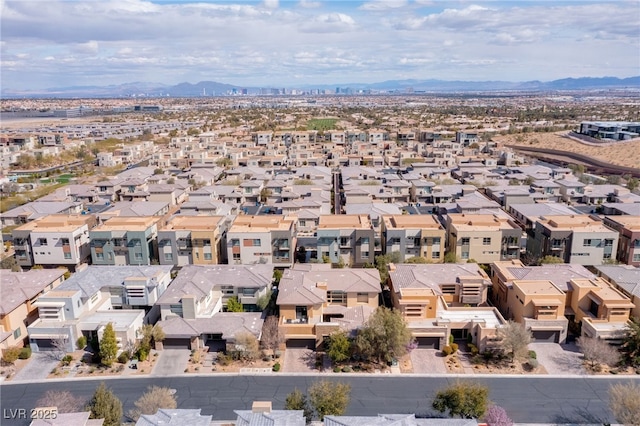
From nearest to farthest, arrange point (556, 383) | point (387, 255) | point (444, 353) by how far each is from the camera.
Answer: point (556, 383) → point (444, 353) → point (387, 255)

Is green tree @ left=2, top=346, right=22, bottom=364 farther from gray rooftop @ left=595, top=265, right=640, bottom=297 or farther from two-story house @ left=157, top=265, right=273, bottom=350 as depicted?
gray rooftop @ left=595, top=265, right=640, bottom=297

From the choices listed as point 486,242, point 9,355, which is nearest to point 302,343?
point 9,355

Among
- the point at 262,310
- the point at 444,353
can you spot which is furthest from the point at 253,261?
the point at 444,353

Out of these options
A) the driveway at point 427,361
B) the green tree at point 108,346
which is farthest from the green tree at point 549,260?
the green tree at point 108,346

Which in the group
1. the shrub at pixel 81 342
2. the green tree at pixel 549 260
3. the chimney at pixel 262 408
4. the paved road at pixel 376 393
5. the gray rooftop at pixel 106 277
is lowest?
the paved road at pixel 376 393

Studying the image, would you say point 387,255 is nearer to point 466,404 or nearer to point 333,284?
point 333,284

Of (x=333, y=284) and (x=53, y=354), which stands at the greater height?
(x=333, y=284)

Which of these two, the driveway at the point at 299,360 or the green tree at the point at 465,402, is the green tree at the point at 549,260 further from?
the driveway at the point at 299,360

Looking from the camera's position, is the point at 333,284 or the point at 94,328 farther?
the point at 333,284

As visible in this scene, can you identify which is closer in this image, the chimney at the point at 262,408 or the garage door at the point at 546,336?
the chimney at the point at 262,408
